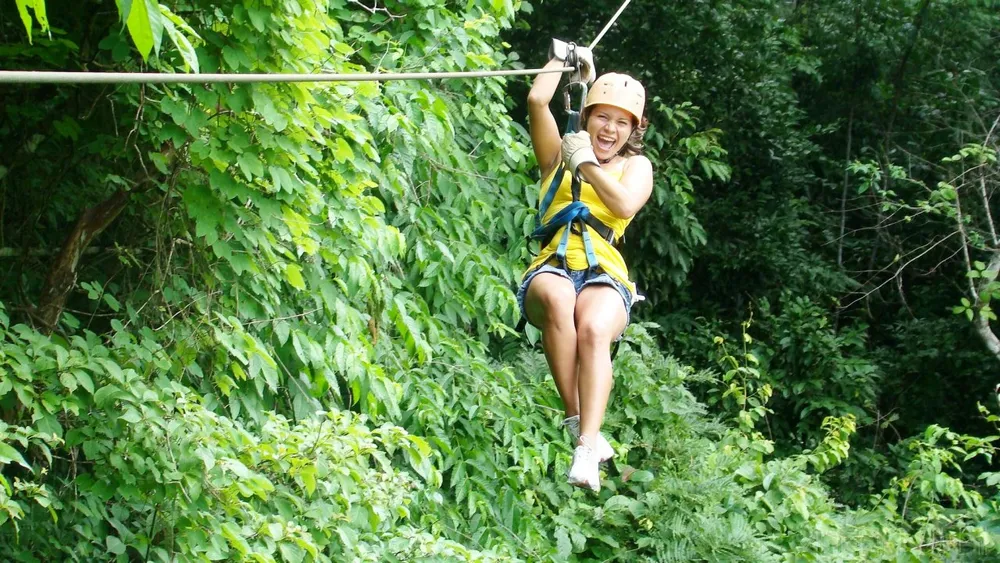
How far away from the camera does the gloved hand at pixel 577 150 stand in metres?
3.55

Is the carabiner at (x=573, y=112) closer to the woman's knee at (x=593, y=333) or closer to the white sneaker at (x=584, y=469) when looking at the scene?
the woman's knee at (x=593, y=333)

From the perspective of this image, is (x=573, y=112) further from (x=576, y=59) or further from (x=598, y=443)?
(x=598, y=443)

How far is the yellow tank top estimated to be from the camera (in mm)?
3707

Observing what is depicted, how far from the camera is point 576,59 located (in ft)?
12.3

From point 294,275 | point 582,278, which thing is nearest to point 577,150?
point 582,278

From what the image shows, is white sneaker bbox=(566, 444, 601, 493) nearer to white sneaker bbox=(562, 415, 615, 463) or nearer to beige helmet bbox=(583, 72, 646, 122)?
white sneaker bbox=(562, 415, 615, 463)

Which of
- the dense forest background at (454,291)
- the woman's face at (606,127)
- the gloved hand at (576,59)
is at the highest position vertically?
the gloved hand at (576,59)

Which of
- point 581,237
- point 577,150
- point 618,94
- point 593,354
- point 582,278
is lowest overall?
point 593,354

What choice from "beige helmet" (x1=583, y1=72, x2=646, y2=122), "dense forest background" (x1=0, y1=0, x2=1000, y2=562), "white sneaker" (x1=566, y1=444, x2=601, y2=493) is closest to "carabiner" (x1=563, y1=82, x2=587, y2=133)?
"beige helmet" (x1=583, y1=72, x2=646, y2=122)

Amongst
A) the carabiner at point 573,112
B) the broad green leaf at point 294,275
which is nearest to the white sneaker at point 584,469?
the carabiner at point 573,112

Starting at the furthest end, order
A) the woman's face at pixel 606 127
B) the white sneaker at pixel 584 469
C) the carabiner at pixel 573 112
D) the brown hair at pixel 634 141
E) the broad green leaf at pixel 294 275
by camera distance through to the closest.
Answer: the broad green leaf at pixel 294 275 < the brown hair at pixel 634 141 < the woman's face at pixel 606 127 < the carabiner at pixel 573 112 < the white sneaker at pixel 584 469

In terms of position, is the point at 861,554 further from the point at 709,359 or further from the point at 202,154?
the point at 202,154

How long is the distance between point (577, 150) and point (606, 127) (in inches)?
9.6

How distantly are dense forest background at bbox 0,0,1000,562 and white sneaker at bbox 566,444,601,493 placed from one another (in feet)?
2.95
